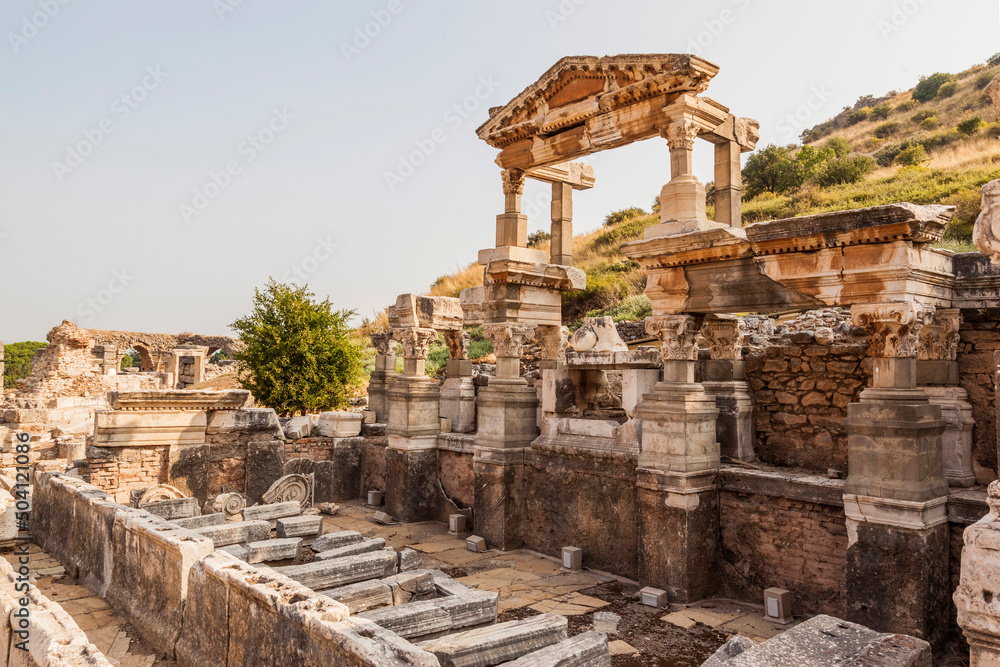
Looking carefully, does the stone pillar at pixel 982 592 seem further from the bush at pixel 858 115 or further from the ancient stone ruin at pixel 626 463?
the bush at pixel 858 115

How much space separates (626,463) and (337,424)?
583 centimetres

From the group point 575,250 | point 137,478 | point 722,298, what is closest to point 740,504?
point 722,298

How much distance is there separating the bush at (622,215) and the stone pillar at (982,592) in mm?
33299

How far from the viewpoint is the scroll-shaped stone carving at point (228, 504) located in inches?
325

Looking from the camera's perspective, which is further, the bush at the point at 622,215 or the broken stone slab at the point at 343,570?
the bush at the point at 622,215

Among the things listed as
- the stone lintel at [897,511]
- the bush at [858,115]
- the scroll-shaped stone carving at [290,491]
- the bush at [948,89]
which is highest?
the bush at [858,115]

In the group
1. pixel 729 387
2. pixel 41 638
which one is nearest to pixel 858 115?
pixel 729 387

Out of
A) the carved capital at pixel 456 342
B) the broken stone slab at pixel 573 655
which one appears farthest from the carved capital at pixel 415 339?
the broken stone slab at pixel 573 655

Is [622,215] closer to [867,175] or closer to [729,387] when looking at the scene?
[867,175]

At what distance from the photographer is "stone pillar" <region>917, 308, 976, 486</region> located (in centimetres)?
594

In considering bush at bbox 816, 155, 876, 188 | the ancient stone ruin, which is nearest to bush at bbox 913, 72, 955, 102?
bush at bbox 816, 155, 876, 188

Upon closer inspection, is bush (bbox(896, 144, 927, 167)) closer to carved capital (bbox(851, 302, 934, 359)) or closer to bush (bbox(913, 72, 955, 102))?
bush (bbox(913, 72, 955, 102))

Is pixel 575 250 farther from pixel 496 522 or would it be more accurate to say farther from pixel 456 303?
pixel 496 522

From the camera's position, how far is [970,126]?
27750 millimetres
